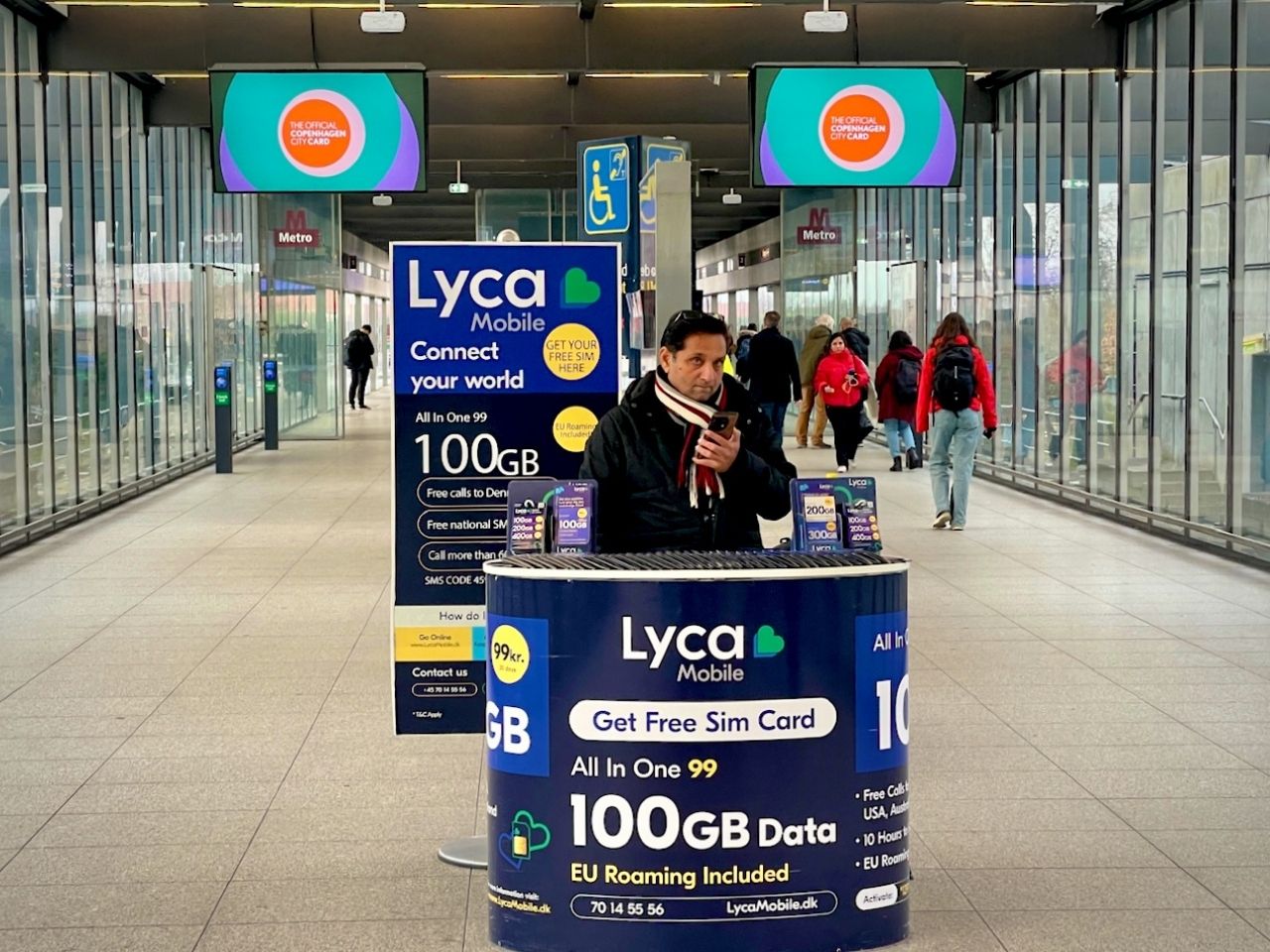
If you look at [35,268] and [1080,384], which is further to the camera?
[1080,384]

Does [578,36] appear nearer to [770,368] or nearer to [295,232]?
[770,368]

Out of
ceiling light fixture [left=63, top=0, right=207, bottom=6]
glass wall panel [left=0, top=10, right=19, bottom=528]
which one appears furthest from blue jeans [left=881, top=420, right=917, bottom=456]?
glass wall panel [left=0, top=10, right=19, bottom=528]

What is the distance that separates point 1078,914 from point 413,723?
1.92 meters

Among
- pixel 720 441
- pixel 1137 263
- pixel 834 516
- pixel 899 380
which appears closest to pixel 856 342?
pixel 899 380

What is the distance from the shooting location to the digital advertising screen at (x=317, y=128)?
11.9 meters

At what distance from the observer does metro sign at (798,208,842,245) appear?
26.6 m

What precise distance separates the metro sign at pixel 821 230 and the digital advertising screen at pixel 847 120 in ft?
47.4

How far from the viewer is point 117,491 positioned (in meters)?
15.8

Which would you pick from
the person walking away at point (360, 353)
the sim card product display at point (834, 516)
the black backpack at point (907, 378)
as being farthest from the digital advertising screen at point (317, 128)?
the person walking away at point (360, 353)

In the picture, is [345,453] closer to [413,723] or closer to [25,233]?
[25,233]

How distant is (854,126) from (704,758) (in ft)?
29.1

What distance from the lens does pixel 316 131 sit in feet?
39.8

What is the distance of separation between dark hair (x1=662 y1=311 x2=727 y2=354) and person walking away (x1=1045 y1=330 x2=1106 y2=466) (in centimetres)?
1080

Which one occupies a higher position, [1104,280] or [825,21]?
[825,21]
